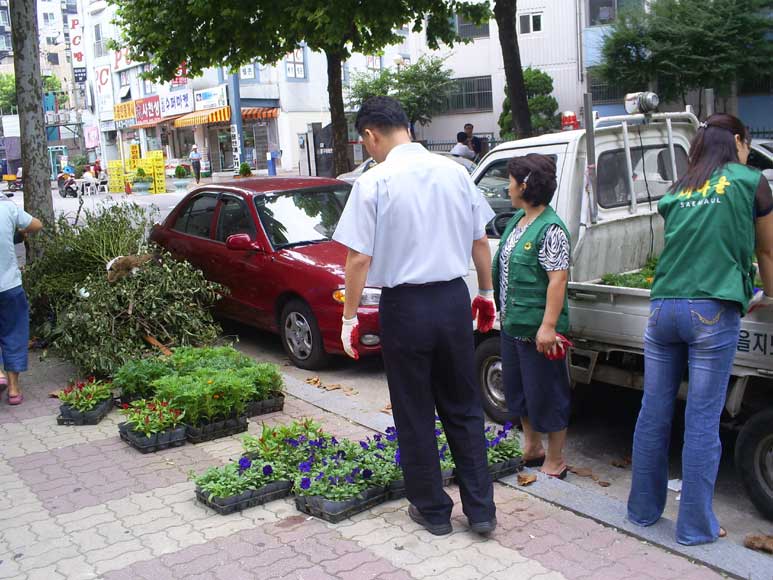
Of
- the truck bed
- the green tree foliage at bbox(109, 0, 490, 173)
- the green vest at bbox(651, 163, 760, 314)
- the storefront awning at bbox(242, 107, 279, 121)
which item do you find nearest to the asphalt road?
the truck bed

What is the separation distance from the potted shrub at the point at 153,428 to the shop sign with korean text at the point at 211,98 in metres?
38.6

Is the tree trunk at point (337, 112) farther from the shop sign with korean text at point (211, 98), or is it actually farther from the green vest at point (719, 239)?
the shop sign with korean text at point (211, 98)

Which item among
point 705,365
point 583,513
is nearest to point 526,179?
point 705,365

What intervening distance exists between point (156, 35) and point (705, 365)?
14828 millimetres

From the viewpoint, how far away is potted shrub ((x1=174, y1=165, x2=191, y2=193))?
36.7m

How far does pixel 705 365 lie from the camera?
3.64 m

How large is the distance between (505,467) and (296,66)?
40911mm

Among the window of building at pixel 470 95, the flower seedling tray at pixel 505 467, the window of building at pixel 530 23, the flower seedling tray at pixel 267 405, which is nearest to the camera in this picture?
the flower seedling tray at pixel 505 467

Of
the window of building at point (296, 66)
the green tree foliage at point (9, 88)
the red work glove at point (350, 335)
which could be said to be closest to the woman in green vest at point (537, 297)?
the red work glove at point (350, 335)

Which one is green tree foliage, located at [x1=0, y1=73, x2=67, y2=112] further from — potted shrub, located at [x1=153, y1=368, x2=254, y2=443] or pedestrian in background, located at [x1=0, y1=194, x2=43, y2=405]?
potted shrub, located at [x1=153, y1=368, x2=254, y2=443]

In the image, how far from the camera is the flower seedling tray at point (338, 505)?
4156 millimetres

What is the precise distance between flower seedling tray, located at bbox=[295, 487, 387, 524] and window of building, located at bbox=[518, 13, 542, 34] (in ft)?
97.2

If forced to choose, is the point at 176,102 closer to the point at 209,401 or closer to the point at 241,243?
the point at 241,243

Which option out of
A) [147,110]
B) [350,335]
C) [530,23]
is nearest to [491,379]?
[350,335]
